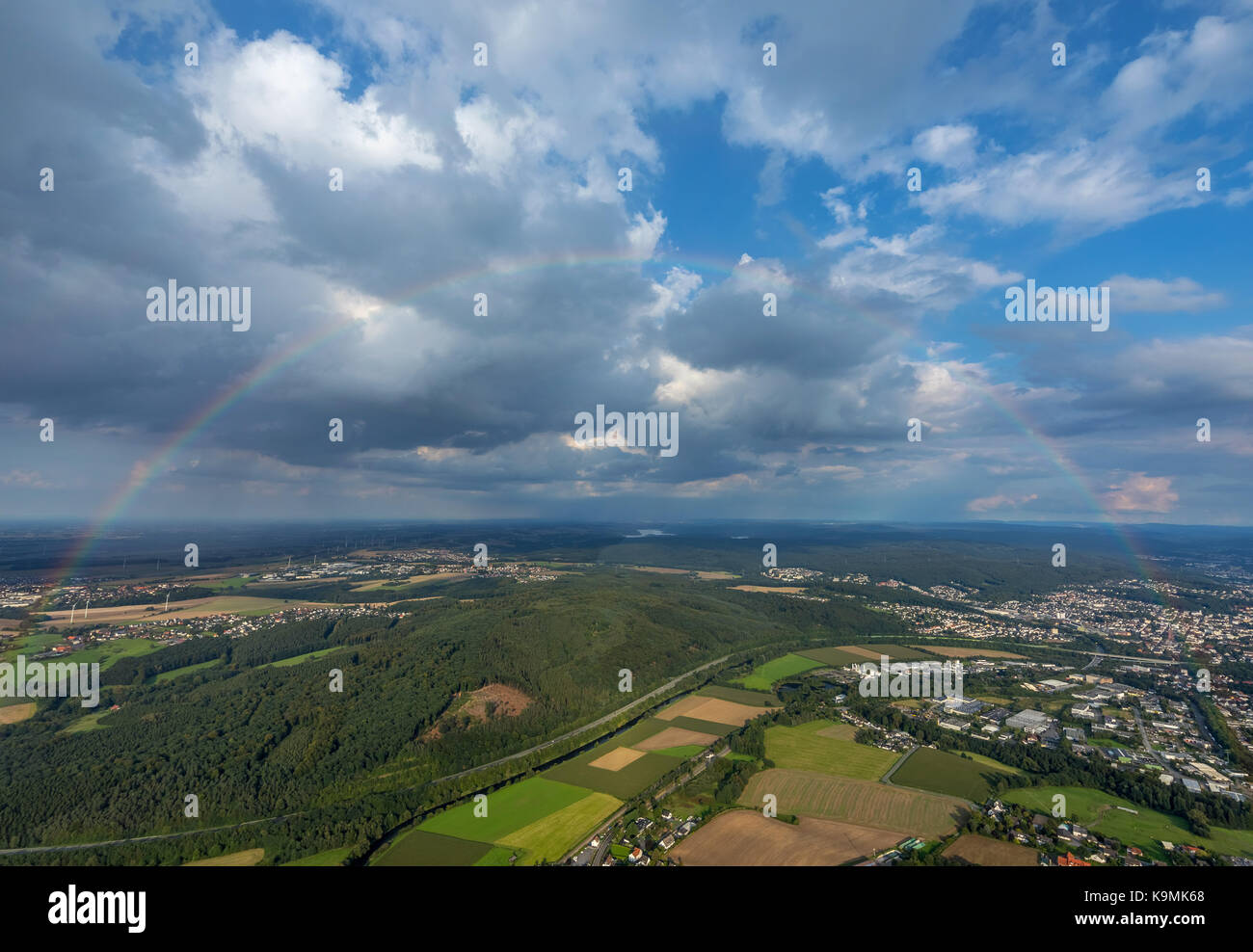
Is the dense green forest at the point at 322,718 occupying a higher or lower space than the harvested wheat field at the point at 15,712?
lower

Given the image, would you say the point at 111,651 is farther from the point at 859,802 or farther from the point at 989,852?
the point at 989,852

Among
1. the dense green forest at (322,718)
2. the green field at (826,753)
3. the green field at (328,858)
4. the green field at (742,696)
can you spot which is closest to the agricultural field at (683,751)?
A: the green field at (826,753)

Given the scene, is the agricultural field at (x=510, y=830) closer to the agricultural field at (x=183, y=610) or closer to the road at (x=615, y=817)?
the road at (x=615, y=817)

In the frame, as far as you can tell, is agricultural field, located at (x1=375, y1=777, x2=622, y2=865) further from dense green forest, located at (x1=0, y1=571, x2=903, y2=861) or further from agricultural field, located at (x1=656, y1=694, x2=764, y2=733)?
agricultural field, located at (x1=656, y1=694, x2=764, y2=733)
